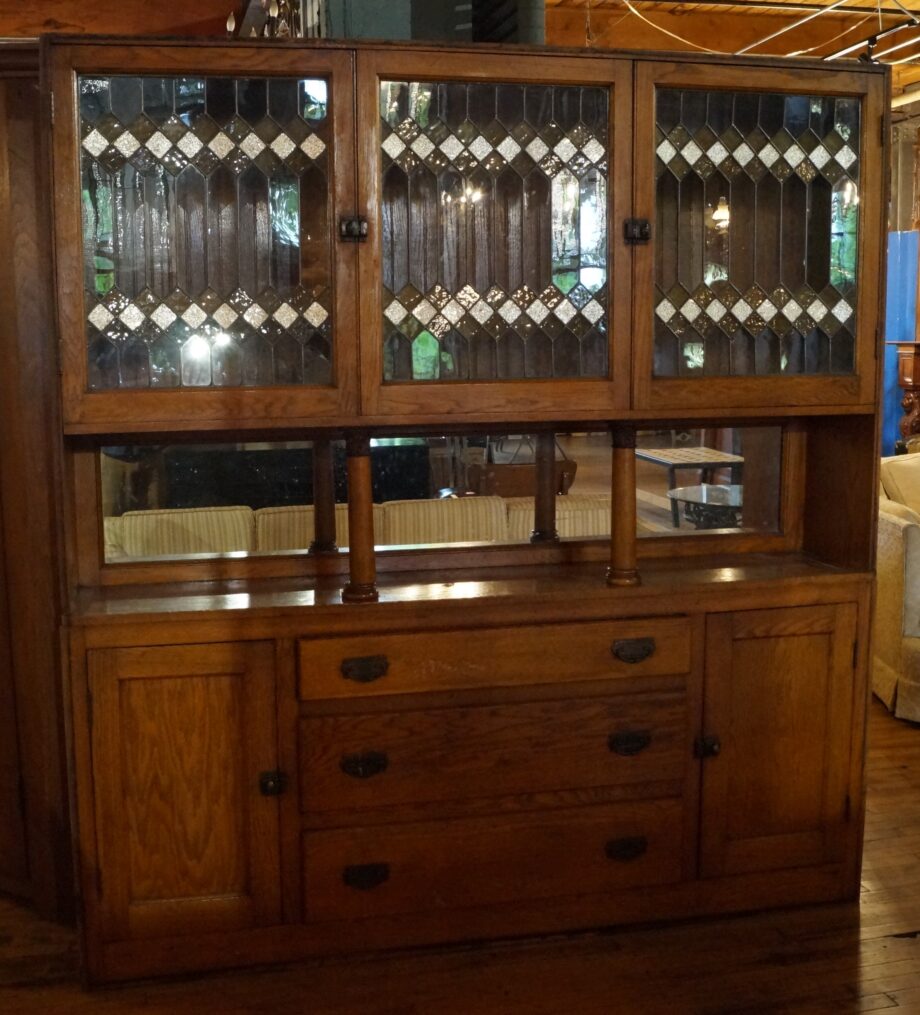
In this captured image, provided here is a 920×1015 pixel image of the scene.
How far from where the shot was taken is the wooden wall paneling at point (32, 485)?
103 inches

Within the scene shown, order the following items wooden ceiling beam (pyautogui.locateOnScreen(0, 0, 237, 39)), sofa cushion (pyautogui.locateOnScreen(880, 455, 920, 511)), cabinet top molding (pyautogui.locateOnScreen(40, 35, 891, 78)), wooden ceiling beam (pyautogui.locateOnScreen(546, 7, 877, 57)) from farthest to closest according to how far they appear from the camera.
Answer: wooden ceiling beam (pyautogui.locateOnScreen(546, 7, 877, 57)), sofa cushion (pyautogui.locateOnScreen(880, 455, 920, 511)), wooden ceiling beam (pyautogui.locateOnScreen(0, 0, 237, 39)), cabinet top molding (pyautogui.locateOnScreen(40, 35, 891, 78))

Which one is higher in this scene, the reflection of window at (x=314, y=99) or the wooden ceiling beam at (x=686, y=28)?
the wooden ceiling beam at (x=686, y=28)

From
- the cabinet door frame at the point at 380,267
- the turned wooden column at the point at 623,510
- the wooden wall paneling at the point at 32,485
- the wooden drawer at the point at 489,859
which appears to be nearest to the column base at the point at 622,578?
the turned wooden column at the point at 623,510

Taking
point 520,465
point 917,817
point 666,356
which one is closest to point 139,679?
point 520,465

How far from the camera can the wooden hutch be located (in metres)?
2.39

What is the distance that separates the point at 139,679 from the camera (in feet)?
7.92

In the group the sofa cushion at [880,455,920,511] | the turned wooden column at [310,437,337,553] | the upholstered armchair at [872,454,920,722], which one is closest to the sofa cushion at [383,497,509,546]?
the turned wooden column at [310,437,337,553]

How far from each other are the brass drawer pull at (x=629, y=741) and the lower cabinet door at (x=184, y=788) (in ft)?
2.52

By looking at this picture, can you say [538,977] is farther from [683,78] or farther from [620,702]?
[683,78]

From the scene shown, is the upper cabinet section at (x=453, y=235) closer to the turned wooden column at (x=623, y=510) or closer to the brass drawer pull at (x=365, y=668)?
the turned wooden column at (x=623, y=510)

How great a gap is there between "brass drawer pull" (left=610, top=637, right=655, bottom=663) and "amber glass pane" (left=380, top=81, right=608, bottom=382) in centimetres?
61

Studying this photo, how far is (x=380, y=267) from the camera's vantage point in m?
2.45

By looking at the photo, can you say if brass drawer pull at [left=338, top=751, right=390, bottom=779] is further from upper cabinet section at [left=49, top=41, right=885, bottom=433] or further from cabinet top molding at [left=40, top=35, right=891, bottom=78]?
cabinet top molding at [left=40, top=35, right=891, bottom=78]

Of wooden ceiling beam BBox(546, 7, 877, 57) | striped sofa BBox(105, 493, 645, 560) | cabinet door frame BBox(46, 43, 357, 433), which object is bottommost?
striped sofa BBox(105, 493, 645, 560)
